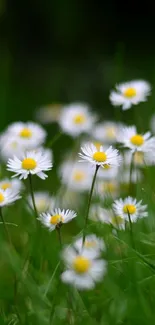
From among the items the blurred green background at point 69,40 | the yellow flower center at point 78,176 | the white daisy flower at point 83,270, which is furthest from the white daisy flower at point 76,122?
the blurred green background at point 69,40

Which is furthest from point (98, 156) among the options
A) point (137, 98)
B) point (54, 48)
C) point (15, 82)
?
point (54, 48)

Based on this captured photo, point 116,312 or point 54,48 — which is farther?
point 54,48

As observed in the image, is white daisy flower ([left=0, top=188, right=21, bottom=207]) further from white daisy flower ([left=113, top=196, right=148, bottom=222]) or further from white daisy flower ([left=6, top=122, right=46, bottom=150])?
white daisy flower ([left=6, top=122, right=46, bottom=150])

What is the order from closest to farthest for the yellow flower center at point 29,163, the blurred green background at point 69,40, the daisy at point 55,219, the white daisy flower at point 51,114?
the daisy at point 55,219
the yellow flower center at point 29,163
the white daisy flower at point 51,114
the blurred green background at point 69,40

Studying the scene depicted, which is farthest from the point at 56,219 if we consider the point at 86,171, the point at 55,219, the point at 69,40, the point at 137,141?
the point at 69,40

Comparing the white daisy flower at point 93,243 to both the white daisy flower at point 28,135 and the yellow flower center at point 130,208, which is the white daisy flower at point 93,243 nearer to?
the yellow flower center at point 130,208

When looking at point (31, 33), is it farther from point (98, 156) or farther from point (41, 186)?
point (98, 156)
